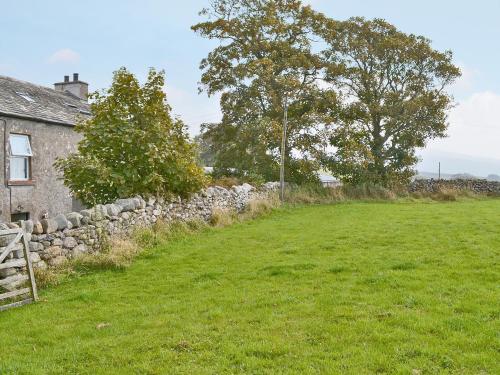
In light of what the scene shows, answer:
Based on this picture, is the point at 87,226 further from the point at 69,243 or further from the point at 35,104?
the point at 35,104

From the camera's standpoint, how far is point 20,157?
1608cm

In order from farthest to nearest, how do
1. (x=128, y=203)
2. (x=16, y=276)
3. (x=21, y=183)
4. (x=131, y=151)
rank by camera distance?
(x=21, y=183), (x=131, y=151), (x=128, y=203), (x=16, y=276)

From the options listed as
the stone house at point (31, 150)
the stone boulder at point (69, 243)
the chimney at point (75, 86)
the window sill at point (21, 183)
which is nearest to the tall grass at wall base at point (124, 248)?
the stone boulder at point (69, 243)

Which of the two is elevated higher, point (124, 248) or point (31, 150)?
point (31, 150)

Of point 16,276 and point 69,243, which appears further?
point 69,243

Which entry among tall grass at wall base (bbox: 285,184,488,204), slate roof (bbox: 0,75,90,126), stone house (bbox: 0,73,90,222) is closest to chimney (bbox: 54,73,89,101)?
slate roof (bbox: 0,75,90,126)

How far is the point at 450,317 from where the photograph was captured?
5.96 meters

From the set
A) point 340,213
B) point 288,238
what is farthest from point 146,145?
point 340,213

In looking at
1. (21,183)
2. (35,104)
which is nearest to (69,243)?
(21,183)

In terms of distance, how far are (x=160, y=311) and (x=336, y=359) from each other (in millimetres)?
2986

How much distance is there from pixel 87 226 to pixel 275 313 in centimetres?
564

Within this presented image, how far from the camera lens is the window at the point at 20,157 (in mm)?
15609

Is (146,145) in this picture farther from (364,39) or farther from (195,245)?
(364,39)

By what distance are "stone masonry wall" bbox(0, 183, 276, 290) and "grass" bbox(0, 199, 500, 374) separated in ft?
2.51
